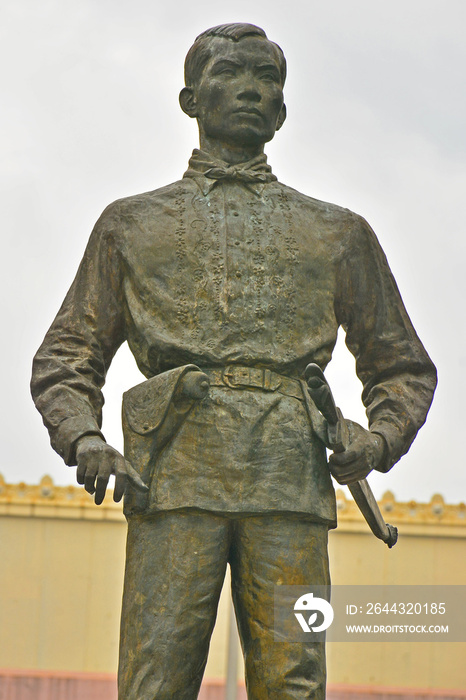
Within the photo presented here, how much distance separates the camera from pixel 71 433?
582 centimetres

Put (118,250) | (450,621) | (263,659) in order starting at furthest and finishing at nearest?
(450,621), (118,250), (263,659)

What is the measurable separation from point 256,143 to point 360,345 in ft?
2.98

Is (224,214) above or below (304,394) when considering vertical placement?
above

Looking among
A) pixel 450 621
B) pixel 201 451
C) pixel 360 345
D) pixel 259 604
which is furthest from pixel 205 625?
pixel 450 621

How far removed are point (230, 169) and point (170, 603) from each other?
5.76ft

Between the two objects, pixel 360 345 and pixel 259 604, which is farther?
pixel 360 345

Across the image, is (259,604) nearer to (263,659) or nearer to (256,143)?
(263,659)

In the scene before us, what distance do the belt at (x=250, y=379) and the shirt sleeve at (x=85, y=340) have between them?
486mm

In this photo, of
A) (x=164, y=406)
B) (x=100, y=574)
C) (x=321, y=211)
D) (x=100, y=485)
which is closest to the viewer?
(x=100, y=485)

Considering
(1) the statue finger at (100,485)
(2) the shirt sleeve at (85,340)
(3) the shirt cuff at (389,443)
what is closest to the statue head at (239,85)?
(2) the shirt sleeve at (85,340)

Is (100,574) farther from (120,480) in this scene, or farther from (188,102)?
(120,480)

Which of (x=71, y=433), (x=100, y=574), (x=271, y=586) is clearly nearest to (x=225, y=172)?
(x=71, y=433)

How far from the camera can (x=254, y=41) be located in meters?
6.36

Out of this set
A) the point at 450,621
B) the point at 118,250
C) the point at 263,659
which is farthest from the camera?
the point at 450,621
